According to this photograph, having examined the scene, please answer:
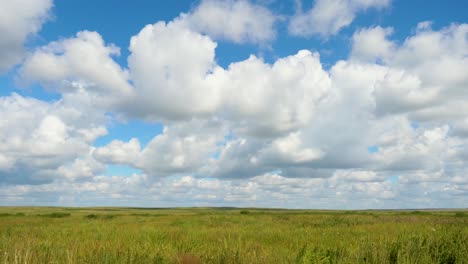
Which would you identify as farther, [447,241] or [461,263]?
[447,241]

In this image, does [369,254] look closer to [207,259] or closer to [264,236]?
[207,259]

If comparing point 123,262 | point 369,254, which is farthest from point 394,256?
point 123,262

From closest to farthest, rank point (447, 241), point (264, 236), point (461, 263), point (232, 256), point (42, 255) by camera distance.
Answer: point (42, 255)
point (461, 263)
point (232, 256)
point (447, 241)
point (264, 236)

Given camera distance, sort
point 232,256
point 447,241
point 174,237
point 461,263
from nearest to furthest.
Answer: point 461,263 < point 232,256 < point 447,241 < point 174,237

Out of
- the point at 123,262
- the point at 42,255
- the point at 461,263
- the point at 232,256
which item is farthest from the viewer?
the point at 232,256

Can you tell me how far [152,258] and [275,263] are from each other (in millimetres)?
1996

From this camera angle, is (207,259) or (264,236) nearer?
(207,259)

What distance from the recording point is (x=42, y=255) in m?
5.77

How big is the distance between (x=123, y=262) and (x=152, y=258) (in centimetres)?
72

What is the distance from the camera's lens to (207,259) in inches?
261

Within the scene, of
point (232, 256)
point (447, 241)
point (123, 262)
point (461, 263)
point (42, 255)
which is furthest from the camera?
point (447, 241)

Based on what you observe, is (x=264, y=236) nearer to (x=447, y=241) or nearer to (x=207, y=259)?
(x=447, y=241)

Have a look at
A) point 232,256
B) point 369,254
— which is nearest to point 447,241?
point 369,254

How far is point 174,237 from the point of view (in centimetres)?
1232
